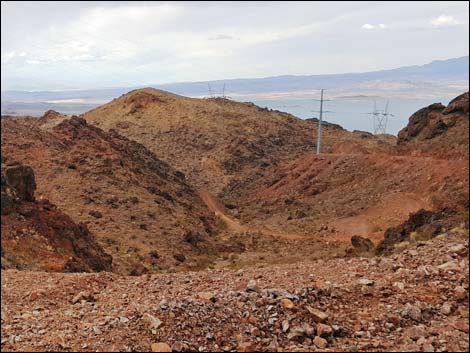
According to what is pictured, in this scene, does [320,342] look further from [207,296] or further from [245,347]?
[207,296]

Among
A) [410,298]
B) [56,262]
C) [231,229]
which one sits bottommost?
[231,229]

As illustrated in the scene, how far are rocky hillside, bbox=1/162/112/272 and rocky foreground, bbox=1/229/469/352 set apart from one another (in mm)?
2123

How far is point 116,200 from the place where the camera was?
22500 mm

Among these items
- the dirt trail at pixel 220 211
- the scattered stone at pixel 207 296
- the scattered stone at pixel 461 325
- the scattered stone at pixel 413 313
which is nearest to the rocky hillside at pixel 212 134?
the dirt trail at pixel 220 211

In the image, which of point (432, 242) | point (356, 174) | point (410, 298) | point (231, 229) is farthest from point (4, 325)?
point (356, 174)

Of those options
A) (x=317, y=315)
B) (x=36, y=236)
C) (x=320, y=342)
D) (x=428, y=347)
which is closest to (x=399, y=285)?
(x=317, y=315)

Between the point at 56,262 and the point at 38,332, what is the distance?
5.15 metres

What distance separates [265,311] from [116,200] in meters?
16.5

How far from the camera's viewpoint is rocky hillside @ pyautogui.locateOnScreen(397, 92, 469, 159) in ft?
70.7

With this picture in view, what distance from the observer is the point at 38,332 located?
654cm

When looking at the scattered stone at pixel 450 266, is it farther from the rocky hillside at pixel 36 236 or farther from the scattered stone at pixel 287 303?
the rocky hillside at pixel 36 236

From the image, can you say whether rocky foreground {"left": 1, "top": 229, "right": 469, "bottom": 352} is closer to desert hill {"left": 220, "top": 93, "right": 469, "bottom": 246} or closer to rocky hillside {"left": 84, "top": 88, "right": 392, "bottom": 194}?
desert hill {"left": 220, "top": 93, "right": 469, "bottom": 246}

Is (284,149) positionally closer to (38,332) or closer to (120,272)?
(120,272)

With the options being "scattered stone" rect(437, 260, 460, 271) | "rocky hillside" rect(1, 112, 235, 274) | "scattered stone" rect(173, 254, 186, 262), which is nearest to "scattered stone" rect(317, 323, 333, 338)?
"scattered stone" rect(437, 260, 460, 271)
